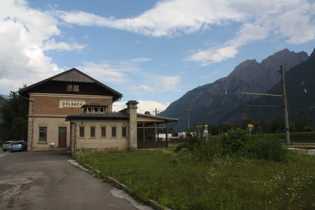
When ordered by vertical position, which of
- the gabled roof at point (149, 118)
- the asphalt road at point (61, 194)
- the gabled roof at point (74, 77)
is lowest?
the asphalt road at point (61, 194)

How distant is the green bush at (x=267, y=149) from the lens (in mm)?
14023

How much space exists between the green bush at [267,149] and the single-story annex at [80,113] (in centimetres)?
1434

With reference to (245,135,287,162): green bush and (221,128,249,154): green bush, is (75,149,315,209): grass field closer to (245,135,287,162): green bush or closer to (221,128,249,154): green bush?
(245,135,287,162): green bush

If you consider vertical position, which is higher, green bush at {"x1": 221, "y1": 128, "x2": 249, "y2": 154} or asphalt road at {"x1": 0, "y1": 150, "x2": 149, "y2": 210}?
green bush at {"x1": 221, "y1": 128, "x2": 249, "y2": 154}

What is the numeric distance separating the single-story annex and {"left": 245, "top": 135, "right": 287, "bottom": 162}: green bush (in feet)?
47.0

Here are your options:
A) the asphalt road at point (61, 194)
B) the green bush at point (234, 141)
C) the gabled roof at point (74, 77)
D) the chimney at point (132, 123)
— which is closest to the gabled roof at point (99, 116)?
the chimney at point (132, 123)

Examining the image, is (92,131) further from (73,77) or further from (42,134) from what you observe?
(73,77)

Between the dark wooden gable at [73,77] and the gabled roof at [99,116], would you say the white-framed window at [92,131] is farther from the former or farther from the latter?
the dark wooden gable at [73,77]

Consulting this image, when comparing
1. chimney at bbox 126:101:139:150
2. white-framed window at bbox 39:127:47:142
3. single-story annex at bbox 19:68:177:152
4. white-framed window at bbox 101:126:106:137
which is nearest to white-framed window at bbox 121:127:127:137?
single-story annex at bbox 19:68:177:152

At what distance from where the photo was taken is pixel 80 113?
96.1 ft

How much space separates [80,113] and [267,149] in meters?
20.1

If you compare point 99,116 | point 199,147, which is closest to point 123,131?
point 99,116

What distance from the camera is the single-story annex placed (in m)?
27.4

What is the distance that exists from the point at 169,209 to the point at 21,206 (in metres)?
3.71
